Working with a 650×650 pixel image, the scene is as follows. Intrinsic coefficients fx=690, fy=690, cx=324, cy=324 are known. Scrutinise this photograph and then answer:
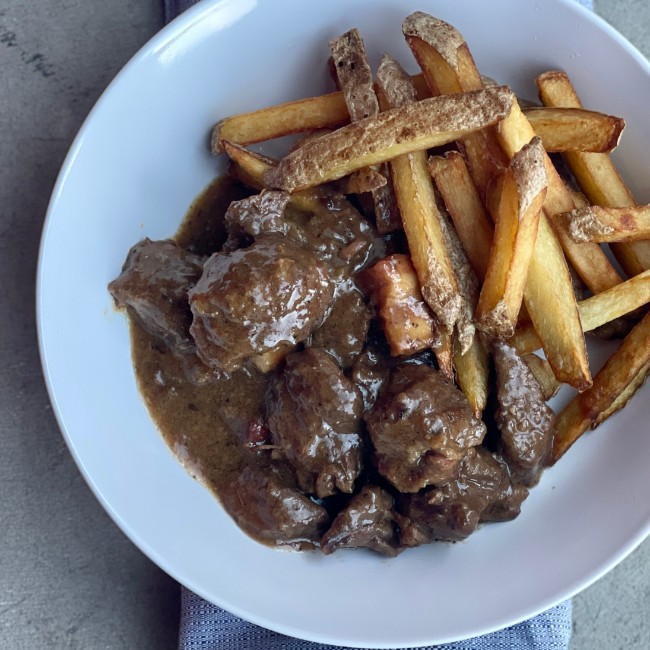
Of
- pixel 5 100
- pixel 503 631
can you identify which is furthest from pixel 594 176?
pixel 5 100

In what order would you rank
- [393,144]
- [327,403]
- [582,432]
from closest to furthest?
[393,144]
[327,403]
[582,432]

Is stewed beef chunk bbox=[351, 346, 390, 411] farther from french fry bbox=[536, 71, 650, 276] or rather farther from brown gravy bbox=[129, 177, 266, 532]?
french fry bbox=[536, 71, 650, 276]

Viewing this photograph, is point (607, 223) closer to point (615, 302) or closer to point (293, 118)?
point (615, 302)

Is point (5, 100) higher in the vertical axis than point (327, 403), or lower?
higher

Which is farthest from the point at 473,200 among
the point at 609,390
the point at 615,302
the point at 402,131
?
the point at 609,390

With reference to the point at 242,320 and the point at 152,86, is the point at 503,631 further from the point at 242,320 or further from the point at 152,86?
the point at 152,86

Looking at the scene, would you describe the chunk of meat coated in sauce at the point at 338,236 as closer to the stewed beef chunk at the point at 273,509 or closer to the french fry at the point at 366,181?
the french fry at the point at 366,181
